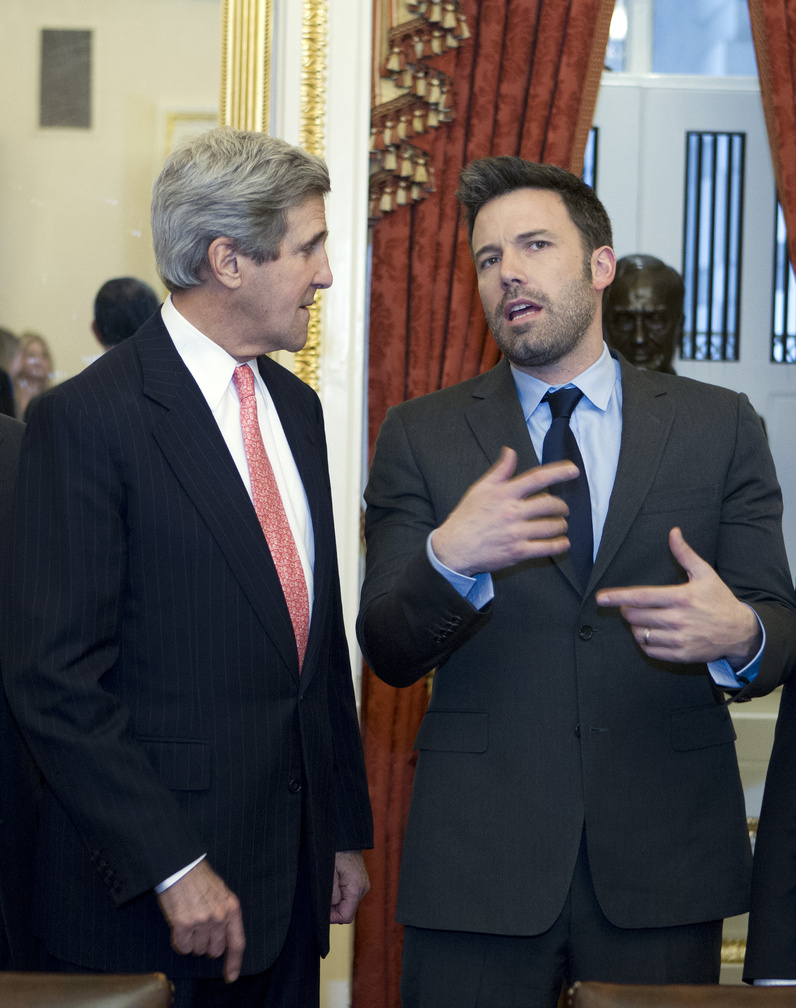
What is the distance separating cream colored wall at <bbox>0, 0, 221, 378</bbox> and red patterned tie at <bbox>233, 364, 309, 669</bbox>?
1613 mm

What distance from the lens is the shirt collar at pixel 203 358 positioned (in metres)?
1.68

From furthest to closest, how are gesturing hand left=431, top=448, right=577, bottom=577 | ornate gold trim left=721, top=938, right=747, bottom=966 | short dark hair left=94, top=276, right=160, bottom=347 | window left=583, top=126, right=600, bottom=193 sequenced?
window left=583, top=126, right=600, bottom=193
ornate gold trim left=721, top=938, right=747, bottom=966
short dark hair left=94, top=276, right=160, bottom=347
gesturing hand left=431, top=448, right=577, bottom=577

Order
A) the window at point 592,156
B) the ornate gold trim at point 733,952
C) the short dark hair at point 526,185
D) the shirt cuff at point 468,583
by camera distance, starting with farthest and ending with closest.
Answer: the window at point 592,156, the ornate gold trim at point 733,952, the short dark hair at point 526,185, the shirt cuff at point 468,583

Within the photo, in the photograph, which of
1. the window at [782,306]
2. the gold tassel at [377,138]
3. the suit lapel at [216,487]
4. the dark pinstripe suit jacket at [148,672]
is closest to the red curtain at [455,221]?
the gold tassel at [377,138]

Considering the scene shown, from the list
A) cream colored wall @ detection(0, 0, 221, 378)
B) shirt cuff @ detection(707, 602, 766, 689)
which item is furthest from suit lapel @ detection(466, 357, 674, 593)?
cream colored wall @ detection(0, 0, 221, 378)

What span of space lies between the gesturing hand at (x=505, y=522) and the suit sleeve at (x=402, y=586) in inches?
3.1

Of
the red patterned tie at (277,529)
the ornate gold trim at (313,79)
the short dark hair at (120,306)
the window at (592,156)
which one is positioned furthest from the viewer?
the window at (592,156)

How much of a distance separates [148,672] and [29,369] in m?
1.85

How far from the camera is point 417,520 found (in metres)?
1.82

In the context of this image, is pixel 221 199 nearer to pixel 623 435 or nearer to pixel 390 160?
pixel 623 435

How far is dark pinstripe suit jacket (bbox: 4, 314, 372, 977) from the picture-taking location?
142cm

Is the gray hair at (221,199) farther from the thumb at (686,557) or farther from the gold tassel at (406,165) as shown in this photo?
the gold tassel at (406,165)

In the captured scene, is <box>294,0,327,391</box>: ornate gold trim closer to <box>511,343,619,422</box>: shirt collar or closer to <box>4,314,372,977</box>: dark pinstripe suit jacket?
<box>511,343,619,422</box>: shirt collar

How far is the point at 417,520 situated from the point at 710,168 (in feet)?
7.37
